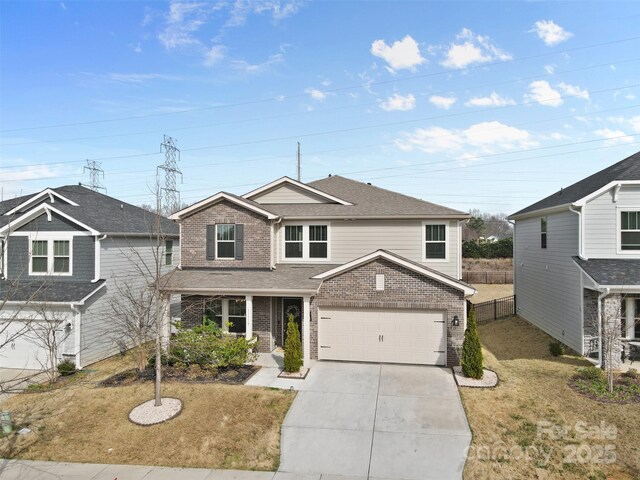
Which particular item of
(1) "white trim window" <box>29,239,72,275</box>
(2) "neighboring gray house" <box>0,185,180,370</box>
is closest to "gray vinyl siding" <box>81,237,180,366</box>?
(2) "neighboring gray house" <box>0,185,180,370</box>

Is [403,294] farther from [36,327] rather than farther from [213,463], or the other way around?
[36,327]

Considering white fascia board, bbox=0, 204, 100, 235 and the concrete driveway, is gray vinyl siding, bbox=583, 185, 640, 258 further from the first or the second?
white fascia board, bbox=0, 204, 100, 235

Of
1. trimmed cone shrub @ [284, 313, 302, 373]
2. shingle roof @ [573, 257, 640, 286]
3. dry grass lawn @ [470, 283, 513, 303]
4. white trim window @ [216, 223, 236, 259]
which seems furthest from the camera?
dry grass lawn @ [470, 283, 513, 303]

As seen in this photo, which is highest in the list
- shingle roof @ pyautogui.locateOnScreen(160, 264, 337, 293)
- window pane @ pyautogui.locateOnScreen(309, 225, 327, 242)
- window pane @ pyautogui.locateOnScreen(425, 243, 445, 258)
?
window pane @ pyautogui.locateOnScreen(309, 225, 327, 242)

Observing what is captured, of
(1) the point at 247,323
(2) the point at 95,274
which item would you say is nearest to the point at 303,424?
(1) the point at 247,323

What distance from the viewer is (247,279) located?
15.1m

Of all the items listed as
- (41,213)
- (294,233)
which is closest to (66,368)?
(41,213)

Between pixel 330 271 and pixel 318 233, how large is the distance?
3264 millimetres

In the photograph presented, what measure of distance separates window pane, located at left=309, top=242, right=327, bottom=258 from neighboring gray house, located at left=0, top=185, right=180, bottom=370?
19.3 feet

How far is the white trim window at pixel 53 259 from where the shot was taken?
16.2 m

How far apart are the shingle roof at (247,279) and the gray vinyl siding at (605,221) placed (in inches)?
384

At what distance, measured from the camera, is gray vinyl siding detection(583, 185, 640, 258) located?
1469 centimetres

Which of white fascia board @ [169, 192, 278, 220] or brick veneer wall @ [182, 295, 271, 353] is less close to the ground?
white fascia board @ [169, 192, 278, 220]

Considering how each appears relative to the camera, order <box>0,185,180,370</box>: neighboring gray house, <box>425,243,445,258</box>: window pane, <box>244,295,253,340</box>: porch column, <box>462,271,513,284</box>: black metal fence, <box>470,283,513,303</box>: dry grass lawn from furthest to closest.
→ <box>462,271,513,284</box>: black metal fence
<box>470,283,513,303</box>: dry grass lawn
<box>425,243,445,258</box>: window pane
<box>0,185,180,370</box>: neighboring gray house
<box>244,295,253,340</box>: porch column
